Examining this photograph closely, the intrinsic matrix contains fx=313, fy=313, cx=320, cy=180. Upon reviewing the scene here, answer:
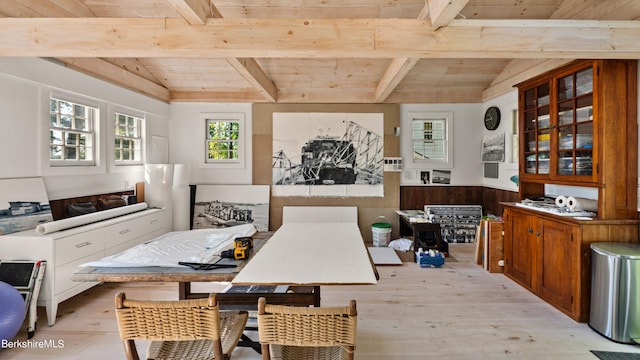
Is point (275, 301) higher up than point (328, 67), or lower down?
lower down

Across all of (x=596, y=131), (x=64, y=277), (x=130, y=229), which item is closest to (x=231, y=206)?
(x=130, y=229)

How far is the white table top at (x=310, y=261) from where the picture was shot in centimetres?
181

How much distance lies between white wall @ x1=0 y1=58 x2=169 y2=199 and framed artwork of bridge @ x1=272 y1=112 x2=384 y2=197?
2.55 m

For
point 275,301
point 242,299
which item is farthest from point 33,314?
point 275,301

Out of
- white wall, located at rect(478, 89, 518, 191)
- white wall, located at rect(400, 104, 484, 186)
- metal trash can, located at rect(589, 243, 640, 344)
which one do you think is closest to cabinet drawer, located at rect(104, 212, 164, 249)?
white wall, located at rect(400, 104, 484, 186)

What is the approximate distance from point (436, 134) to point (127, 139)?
201 inches

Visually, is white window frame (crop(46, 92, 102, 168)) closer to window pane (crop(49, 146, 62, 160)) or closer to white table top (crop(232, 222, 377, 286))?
window pane (crop(49, 146, 62, 160))

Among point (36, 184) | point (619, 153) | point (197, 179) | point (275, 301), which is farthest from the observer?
point (197, 179)

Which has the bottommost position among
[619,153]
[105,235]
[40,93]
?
[105,235]

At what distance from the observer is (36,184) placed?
126 inches

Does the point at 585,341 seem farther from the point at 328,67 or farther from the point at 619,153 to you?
the point at 328,67

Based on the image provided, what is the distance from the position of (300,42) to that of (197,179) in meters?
3.90

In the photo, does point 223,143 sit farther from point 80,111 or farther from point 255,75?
point 80,111

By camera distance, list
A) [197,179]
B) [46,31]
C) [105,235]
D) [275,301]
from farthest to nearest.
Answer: [197,179] → [105,235] → [46,31] → [275,301]
